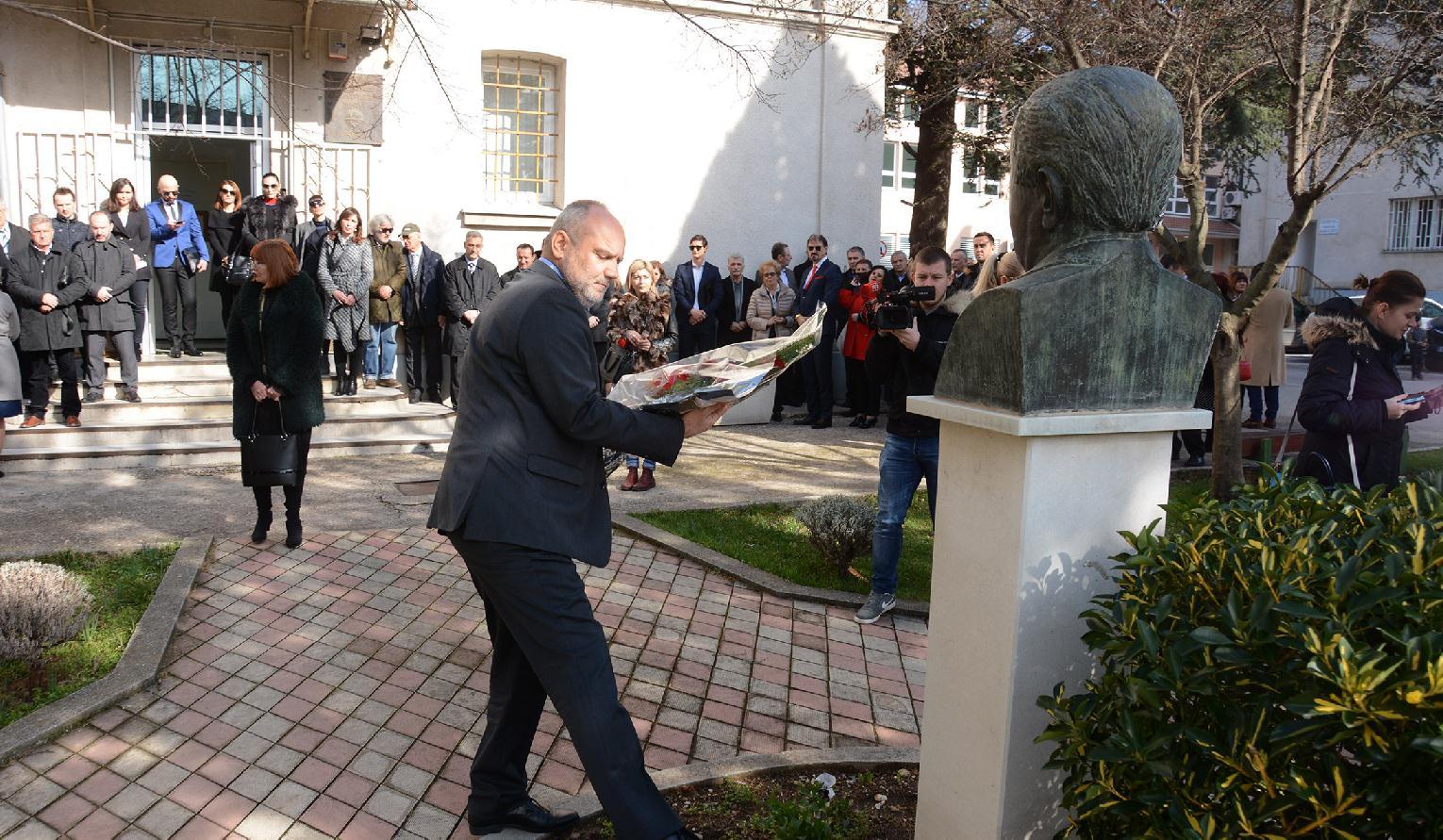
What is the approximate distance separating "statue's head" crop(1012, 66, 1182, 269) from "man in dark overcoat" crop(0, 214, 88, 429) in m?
10.6

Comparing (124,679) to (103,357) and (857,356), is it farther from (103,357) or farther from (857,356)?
(857,356)

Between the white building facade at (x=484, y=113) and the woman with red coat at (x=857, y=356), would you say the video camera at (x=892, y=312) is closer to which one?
the white building facade at (x=484, y=113)

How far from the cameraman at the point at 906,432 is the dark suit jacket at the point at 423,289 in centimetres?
790

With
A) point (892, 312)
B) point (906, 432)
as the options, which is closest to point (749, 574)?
point (906, 432)

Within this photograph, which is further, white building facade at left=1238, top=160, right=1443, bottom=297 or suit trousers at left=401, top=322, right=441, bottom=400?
white building facade at left=1238, top=160, right=1443, bottom=297

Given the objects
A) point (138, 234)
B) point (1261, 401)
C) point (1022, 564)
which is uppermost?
point (138, 234)

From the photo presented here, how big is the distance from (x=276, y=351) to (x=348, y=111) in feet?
22.7

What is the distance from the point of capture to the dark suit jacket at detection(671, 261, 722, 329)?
14.2 meters

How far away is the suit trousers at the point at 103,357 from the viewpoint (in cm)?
1143

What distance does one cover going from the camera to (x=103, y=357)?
11.6 m

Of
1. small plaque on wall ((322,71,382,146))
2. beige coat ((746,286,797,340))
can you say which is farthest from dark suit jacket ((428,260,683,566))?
small plaque on wall ((322,71,382,146))

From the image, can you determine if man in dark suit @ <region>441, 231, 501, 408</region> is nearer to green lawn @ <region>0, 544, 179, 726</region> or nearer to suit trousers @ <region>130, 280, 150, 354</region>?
suit trousers @ <region>130, 280, 150, 354</region>

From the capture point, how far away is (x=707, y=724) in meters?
4.88

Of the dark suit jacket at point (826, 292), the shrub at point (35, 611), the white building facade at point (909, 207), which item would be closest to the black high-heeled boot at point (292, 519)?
the shrub at point (35, 611)
